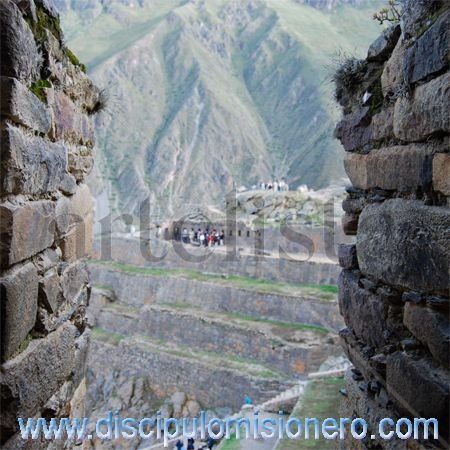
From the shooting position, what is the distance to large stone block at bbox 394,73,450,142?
8.59 ft

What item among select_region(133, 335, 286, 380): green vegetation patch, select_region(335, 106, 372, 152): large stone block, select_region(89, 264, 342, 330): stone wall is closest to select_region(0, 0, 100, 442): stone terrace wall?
select_region(335, 106, 372, 152): large stone block

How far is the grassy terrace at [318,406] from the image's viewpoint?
793 centimetres

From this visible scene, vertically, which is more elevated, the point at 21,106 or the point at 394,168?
the point at 21,106

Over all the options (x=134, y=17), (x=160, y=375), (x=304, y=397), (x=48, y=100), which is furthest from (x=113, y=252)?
(x=134, y=17)

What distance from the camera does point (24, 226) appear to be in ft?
8.80

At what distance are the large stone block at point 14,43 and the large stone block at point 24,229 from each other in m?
0.63

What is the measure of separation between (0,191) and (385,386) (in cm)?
244

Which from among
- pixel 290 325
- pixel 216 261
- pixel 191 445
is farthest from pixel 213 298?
pixel 191 445

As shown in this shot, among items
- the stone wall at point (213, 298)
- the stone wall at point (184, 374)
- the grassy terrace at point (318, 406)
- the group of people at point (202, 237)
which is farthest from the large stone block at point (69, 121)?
the group of people at point (202, 237)

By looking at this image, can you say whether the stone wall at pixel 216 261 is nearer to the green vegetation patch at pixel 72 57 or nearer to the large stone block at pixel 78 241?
the large stone block at pixel 78 241

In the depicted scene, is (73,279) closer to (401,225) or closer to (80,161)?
(80,161)

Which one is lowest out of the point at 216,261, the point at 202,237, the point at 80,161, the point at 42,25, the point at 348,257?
the point at 216,261

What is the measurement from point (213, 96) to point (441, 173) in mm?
62864

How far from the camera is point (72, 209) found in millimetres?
3818
